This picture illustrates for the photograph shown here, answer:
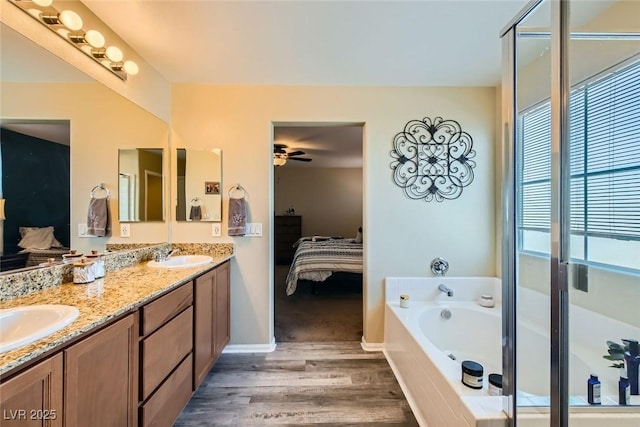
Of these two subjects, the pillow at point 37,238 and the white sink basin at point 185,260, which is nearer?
the pillow at point 37,238

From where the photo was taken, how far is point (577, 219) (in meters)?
1.22

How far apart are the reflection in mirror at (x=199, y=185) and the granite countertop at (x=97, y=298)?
76cm

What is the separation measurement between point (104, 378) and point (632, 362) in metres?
2.39

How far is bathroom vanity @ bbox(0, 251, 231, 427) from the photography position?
2.59 feet

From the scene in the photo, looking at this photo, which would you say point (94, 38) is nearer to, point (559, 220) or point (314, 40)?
point (314, 40)

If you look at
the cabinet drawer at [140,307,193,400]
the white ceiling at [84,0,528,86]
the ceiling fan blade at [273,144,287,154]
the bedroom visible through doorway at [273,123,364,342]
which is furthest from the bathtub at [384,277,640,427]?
the ceiling fan blade at [273,144,287,154]

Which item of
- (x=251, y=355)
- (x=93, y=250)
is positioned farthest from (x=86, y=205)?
(x=251, y=355)

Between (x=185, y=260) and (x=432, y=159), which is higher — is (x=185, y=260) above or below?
below

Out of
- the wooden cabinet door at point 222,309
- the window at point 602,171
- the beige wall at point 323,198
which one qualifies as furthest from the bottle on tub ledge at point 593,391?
the beige wall at point 323,198

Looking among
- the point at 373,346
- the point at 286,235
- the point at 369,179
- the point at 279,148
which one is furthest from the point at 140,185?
the point at 286,235

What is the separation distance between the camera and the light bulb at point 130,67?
1898 mm

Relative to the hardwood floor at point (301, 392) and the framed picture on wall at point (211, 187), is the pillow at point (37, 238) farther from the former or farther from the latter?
the hardwood floor at point (301, 392)

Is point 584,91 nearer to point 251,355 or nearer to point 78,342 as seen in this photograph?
point 78,342

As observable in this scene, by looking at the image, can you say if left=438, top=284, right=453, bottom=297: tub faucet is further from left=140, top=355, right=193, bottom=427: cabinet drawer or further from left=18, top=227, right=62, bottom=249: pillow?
left=18, top=227, right=62, bottom=249: pillow
